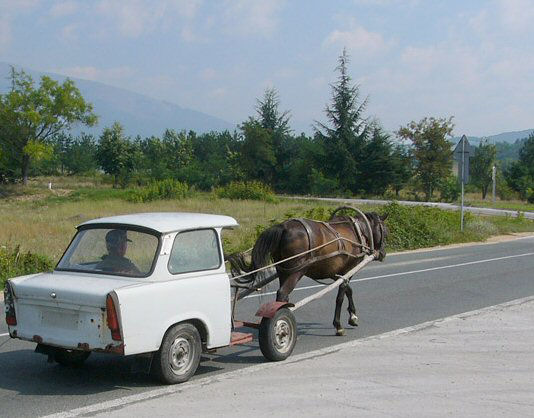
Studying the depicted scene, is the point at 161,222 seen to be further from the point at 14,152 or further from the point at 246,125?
the point at 14,152

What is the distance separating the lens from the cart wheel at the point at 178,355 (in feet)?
22.8

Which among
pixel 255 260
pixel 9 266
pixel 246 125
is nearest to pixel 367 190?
pixel 246 125

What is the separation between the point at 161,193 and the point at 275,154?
1057 inches

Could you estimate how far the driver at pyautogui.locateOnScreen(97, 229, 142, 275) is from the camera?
7219mm

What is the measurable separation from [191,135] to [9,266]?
8371 cm

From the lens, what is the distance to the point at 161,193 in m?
46.7

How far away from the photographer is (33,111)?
70438 mm

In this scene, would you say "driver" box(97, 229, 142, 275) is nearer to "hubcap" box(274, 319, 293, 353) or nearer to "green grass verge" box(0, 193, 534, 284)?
"hubcap" box(274, 319, 293, 353)

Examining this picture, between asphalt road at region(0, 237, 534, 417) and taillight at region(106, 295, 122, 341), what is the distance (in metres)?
0.70

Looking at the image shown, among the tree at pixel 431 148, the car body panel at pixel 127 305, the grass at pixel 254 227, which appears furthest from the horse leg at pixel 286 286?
the tree at pixel 431 148

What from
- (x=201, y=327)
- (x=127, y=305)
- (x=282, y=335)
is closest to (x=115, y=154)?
(x=282, y=335)

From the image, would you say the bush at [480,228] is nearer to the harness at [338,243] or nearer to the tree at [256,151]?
the harness at [338,243]

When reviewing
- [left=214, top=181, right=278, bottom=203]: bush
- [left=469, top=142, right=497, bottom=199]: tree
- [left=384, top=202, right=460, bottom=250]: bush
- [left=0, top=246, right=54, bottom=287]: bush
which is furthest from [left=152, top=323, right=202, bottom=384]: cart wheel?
[left=469, top=142, right=497, bottom=199]: tree

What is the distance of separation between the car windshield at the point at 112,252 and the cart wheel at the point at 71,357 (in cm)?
94
